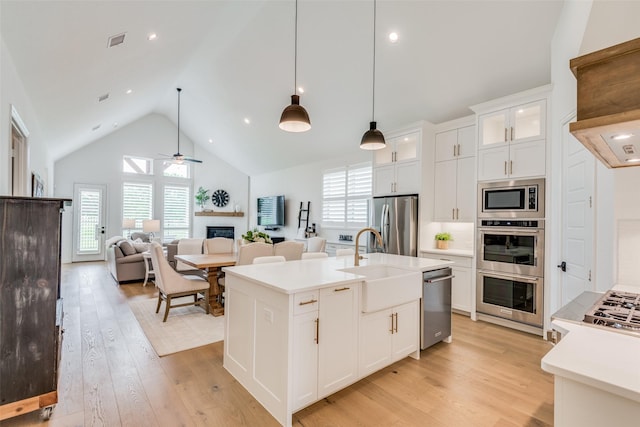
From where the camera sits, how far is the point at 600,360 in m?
0.96

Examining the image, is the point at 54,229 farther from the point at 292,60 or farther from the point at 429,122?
the point at 429,122

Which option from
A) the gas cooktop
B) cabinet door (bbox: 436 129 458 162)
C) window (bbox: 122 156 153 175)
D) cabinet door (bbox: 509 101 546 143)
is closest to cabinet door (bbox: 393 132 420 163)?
cabinet door (bbox: 436 129 458 162)

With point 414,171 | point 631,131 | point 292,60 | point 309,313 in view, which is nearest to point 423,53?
point 414,171

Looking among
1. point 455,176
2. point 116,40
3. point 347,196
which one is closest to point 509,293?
point 455,176

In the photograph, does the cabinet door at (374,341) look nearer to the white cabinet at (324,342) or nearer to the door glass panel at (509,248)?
the white cabinet at (324,342)

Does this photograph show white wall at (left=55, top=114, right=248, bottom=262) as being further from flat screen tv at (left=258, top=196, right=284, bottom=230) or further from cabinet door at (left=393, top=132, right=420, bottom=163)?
cabinet door at (left=393, top=132, right=420, bottom=163)

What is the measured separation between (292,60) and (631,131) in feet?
15.4

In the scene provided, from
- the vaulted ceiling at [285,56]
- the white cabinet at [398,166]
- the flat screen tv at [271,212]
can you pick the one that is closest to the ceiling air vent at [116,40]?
the vaulted ceiling at [285,56]

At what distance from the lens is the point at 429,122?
4.77 m

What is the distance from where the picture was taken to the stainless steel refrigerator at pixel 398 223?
4570mm

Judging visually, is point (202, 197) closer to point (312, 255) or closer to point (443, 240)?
point (312, 255)

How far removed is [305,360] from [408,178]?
349cm

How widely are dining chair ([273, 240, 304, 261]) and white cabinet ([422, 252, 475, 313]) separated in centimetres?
214

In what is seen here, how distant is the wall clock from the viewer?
1023 cm
